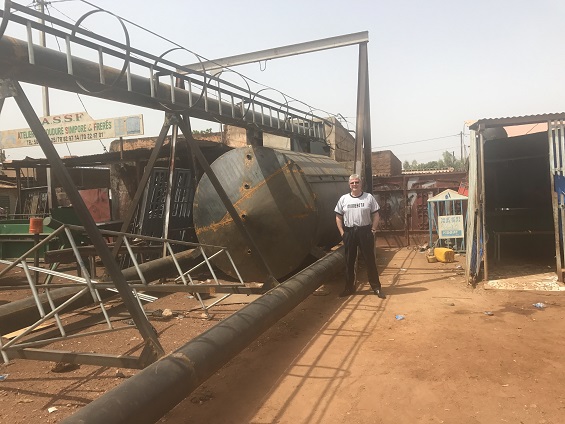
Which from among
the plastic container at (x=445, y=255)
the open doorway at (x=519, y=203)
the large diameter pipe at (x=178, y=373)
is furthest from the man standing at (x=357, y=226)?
the plastic container at (x=445, y=255)

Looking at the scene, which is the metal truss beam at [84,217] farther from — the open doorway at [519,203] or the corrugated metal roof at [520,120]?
the open doorway at [519,203]

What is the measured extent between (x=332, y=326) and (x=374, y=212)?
7.61ft

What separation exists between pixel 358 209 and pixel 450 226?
19.6 feet

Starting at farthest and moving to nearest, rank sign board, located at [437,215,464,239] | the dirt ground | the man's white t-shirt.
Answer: sign board, located at [437,215,464,239] → the man's white t-shirt → the dirt ground

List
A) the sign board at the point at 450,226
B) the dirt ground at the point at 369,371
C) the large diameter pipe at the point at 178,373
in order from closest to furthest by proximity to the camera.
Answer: the large diameter pipe at the point at 178,373
the dirt ground at the point at 369,371
the sign board at the point at 450,226

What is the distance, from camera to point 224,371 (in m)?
4.18

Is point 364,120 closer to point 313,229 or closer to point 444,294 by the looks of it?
point 313,229

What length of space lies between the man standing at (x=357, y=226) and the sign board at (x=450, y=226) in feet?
18.0

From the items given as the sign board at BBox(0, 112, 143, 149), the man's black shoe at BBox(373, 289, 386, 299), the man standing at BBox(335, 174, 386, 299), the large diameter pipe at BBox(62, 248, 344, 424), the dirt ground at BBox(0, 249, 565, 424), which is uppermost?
the sign board at BBox(0, 112, 143, 149)

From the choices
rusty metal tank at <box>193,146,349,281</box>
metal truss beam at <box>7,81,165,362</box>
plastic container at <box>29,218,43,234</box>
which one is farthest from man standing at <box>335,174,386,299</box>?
plastic container at <box>29,218,43,234</box>

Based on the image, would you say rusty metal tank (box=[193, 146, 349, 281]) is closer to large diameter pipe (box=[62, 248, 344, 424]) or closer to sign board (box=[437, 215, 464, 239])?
large diameter pipe (box=[62, 248, 344, 424])

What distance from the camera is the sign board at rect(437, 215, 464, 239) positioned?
11.5 meters

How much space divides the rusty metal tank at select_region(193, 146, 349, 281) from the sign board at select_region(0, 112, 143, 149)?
31.3 feet

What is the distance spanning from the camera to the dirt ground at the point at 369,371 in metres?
3.30
